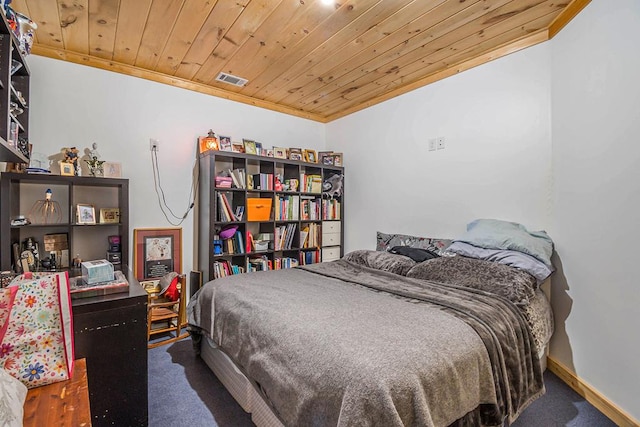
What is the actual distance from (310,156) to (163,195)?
1.78 m

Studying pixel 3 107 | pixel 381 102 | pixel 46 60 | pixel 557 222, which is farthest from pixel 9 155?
pixel 557 222

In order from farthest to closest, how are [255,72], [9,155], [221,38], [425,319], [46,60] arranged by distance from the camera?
[255,72] → [46,60] → [221,38] → [9,155] → [425,319]

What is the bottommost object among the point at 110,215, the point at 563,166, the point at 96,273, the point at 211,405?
the point at 211,405

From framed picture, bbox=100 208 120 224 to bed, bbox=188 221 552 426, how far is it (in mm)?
1078

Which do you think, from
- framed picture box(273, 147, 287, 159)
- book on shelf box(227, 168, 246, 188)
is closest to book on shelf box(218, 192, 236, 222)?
book on shelf box(227, 168, 246, 188)

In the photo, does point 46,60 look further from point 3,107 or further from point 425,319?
point 425,319

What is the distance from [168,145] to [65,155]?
0.81 meters

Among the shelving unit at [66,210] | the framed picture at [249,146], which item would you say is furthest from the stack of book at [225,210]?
the shelving unit at [66,210]

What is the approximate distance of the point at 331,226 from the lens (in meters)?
3.81

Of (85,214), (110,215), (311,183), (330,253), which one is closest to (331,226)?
(330,253)

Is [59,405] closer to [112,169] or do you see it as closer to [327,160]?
[112,169]

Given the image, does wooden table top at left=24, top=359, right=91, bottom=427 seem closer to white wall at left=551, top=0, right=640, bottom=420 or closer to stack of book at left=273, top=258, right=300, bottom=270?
stack of book at left=273, top=258, right=300, bottom=270

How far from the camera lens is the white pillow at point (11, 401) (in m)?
0.82

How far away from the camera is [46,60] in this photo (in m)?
2.45
